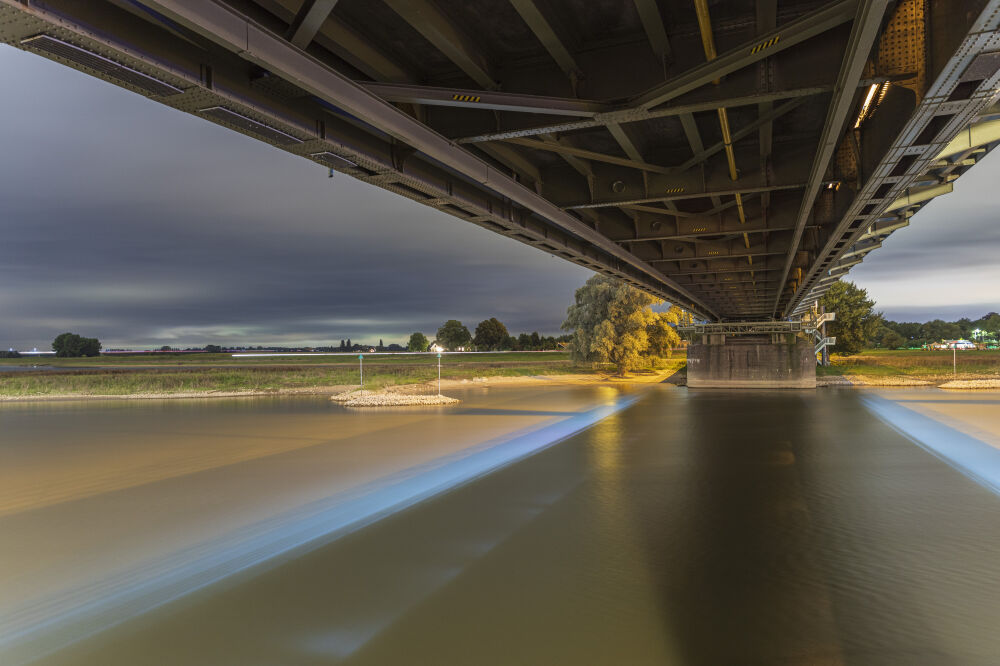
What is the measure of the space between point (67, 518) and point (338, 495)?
495 cm

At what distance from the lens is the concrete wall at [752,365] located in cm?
4353

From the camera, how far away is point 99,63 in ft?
18.0

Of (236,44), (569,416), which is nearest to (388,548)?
(236,44)

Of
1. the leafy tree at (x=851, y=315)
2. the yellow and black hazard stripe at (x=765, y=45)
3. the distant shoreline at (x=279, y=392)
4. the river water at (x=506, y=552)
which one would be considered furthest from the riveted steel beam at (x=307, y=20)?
the leafy tree at (x=851, y=315)

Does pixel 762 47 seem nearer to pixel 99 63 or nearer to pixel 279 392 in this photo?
pixel 99 63

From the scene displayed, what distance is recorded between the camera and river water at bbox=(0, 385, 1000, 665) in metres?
5.74

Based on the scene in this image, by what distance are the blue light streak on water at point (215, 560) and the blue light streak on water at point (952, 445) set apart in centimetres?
1160

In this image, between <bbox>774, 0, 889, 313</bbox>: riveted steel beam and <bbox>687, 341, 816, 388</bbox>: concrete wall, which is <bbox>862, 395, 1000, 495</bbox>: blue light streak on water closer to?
<bbox>774, 0, 889, 313</bbox>: riveted steel beam

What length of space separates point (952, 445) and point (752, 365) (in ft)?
89.6

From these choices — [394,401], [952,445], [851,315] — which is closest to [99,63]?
[952,445]

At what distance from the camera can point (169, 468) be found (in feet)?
51.3

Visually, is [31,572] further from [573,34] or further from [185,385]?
→ [185,385]

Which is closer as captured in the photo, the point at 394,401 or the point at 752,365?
the point at 394,401

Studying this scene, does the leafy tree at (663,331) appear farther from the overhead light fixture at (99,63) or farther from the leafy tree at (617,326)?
the overhead light fixture at (99,63)
